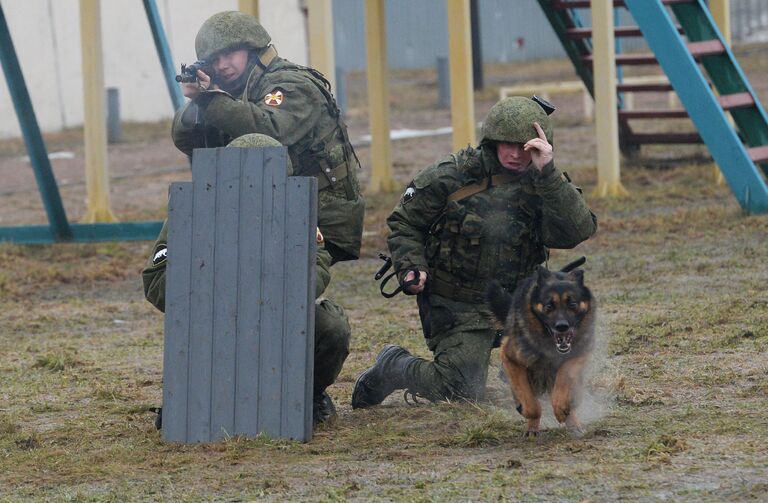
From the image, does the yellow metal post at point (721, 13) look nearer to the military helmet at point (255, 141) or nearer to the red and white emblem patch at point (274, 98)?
the red and white emblem patch at point (274, 98)

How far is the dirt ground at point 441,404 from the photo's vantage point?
15.2ft

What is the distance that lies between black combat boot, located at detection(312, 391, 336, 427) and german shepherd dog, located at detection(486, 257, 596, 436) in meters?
0.88

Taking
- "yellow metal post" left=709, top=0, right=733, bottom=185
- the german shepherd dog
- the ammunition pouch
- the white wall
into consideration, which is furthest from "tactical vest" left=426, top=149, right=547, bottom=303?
the white wall

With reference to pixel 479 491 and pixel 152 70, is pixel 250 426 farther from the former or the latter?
pixel 152 70

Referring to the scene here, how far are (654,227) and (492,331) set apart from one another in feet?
16.6

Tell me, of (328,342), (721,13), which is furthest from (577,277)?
(721,13)

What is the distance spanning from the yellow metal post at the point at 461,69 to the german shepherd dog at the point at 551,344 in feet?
22.7

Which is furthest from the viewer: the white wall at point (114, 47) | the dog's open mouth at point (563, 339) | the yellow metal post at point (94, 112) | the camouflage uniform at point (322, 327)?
the white wall at point (114, 47)

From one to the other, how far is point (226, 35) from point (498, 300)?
177 centimetres

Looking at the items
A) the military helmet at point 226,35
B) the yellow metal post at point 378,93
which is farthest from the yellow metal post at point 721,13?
the military helmet at point 226,35

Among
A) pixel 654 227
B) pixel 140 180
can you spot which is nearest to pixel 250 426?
pixel 654 227

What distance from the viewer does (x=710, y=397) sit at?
19.0ft

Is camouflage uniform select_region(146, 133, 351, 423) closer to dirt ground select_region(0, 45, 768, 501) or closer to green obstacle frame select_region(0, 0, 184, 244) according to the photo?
dirt ground select_region(0, 45, 768, 501)

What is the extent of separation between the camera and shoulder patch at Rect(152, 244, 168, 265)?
580cm
